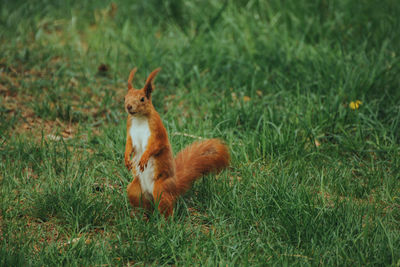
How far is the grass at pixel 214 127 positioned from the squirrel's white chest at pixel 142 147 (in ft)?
0.65

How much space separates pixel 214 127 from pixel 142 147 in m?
1.32

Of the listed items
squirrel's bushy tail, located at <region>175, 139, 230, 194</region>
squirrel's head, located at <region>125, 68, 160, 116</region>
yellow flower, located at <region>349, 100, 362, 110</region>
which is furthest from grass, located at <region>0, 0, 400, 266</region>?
squirrel's head, located at <region>125, 68, 160, 116</region>

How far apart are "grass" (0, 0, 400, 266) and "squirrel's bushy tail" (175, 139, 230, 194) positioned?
154 millimetres

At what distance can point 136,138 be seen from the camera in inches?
97.8

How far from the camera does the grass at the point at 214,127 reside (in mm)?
2461

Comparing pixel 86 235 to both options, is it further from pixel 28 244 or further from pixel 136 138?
pixel 136 138

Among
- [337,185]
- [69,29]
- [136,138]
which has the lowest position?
[337,185]

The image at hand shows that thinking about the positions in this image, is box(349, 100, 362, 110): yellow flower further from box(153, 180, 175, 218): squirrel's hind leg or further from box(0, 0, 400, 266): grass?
box(153, 180, 175, 218): squirrel's hind leg

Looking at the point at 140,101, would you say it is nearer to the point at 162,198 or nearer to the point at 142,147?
the point at 142,147

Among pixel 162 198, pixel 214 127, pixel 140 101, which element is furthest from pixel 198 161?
pixel 214 127

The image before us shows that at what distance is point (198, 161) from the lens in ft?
9.07

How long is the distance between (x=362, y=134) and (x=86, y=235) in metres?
2.18

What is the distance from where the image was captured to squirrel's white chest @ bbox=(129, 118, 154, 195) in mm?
2455

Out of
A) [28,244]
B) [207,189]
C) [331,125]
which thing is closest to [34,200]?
[28,244]
